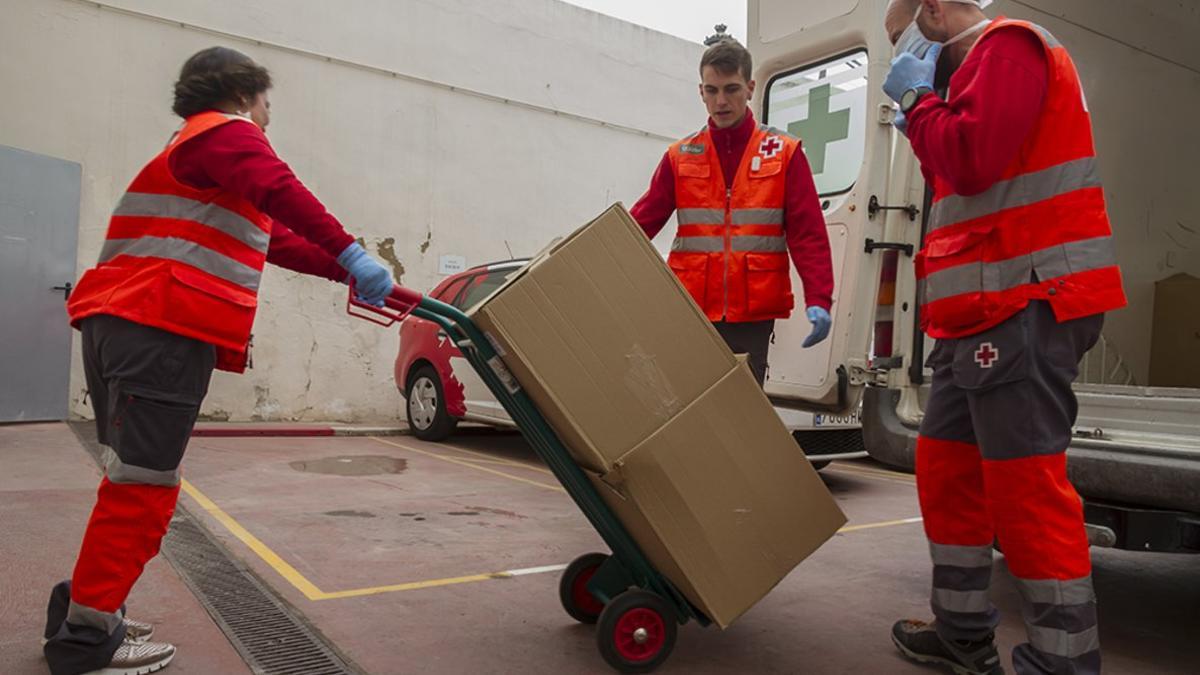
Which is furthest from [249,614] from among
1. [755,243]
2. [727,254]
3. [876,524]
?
[876,524]

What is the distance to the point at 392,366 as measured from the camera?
969 centimetres

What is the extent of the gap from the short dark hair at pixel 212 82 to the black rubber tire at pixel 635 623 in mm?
1757

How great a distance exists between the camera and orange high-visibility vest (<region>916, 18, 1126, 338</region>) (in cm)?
206

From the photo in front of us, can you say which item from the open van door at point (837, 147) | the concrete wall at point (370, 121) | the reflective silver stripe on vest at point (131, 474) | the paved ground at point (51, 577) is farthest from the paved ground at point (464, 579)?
the concrete wall at point (370, 121)

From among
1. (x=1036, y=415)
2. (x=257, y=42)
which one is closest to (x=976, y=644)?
(x=1036, y=415)

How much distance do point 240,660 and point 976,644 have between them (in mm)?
2111

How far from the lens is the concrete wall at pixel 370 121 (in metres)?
7.98

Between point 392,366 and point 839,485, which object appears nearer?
point 839,485

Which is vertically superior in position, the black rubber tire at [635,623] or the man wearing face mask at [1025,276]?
the man wearing face mask at [1025,276]

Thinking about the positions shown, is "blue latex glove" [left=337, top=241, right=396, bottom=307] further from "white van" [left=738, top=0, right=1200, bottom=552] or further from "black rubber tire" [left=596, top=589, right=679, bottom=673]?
"white van" [left=738, top=0, right=1200, bottom=552]

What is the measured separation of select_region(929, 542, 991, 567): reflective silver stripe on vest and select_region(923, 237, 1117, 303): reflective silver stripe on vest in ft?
2.45

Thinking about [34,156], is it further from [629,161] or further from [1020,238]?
[1020,238]

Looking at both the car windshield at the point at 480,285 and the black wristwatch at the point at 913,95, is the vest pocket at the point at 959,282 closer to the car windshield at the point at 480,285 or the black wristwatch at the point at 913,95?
the black wristwatch at the point at 913,95

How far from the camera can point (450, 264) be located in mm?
10000
